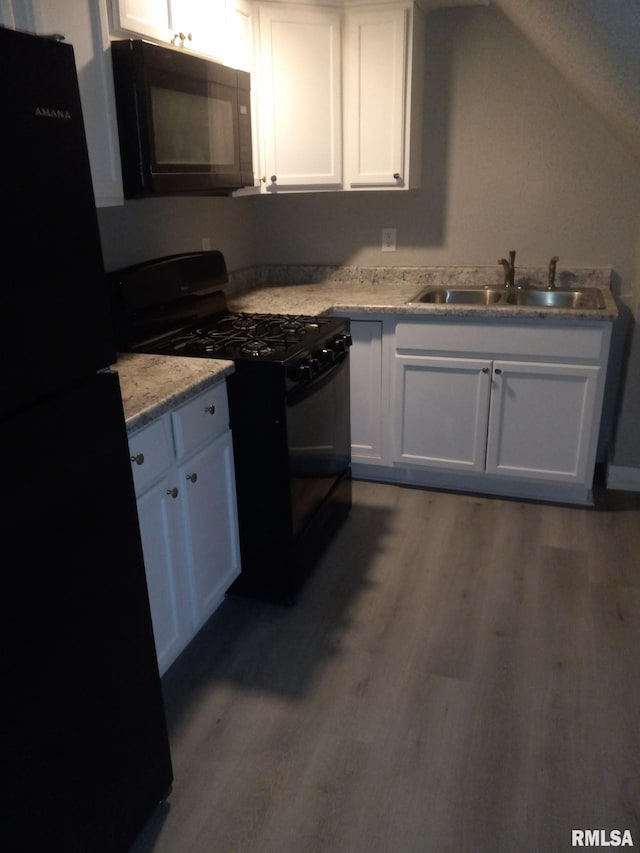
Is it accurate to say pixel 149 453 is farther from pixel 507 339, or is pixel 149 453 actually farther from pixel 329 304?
pixel 507 339

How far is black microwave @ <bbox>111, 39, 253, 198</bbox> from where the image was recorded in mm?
1896

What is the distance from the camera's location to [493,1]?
2.80 metres

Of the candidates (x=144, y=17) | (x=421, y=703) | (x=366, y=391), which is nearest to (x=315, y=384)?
(x=366, y=391)

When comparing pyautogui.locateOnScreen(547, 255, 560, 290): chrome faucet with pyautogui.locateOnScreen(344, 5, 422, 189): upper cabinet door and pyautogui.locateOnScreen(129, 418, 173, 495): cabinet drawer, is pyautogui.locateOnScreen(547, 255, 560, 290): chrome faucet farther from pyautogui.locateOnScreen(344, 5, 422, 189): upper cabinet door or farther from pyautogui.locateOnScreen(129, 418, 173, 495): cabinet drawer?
pyautogui.locateOnScreen(129, 418, 173, 495): cabinet drawer

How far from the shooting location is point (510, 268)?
3.14 m

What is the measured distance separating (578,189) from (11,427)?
2903 millimetres

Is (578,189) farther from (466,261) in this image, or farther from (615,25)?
(615,25)

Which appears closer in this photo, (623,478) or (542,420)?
(542,420)

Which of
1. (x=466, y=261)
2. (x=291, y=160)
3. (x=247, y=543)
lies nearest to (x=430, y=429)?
(x=466, y=261)

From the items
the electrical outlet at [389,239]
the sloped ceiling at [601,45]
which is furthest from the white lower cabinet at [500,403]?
the sloped ceiling at [601,45]

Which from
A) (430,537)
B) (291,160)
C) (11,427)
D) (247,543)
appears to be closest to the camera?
(11,427)

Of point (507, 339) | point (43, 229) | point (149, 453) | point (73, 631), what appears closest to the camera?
point (43, 229)

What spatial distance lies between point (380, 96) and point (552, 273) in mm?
1134

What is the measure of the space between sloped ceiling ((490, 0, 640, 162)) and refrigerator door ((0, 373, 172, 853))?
4.02 feet
